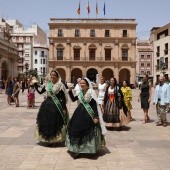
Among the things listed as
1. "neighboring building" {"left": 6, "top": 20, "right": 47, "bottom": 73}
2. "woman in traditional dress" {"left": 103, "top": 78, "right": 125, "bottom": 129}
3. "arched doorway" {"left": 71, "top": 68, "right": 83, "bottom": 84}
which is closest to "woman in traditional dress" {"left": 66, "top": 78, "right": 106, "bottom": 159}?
"woman in traditional dress" {"left": 103, "top": 78, "right": 125, "bottom": 129}

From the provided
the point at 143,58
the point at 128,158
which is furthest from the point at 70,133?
the point at 143,58

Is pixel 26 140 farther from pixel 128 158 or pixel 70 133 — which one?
pixel 128 158

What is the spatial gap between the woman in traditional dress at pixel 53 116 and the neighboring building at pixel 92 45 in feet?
140

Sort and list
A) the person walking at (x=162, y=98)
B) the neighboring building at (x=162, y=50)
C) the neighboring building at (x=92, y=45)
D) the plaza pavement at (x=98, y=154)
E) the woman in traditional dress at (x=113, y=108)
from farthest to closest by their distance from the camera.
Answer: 1. the neighboring building at (x=92, y=45)
2. the neighboring building at (x=162, y=50)
3. the person walking at (x=162, y=98)
4. the woman in traditional dress at (x=113, y=108)
5. the plaza pavement at (x=98, y=154)

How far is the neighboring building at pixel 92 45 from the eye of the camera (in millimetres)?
49000

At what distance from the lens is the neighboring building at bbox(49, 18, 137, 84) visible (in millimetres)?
49000

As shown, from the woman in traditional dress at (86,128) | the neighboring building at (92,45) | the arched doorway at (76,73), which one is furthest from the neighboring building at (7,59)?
→ the woman in traditional dress at (86,128)

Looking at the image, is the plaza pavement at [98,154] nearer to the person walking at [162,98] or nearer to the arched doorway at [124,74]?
the person walking at [162,98]

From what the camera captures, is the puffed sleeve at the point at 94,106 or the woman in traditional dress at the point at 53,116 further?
the woman in traditional dress at the point at 53,116

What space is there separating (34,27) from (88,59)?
111 feet

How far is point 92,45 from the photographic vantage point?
49688mm

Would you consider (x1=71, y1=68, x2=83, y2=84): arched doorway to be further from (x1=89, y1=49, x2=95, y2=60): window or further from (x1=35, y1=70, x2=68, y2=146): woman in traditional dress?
(x1=35, y1=70, x2=68, y2=146): woman in traditional dress

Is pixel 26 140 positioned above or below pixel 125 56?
below

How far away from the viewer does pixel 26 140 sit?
21.3ft
